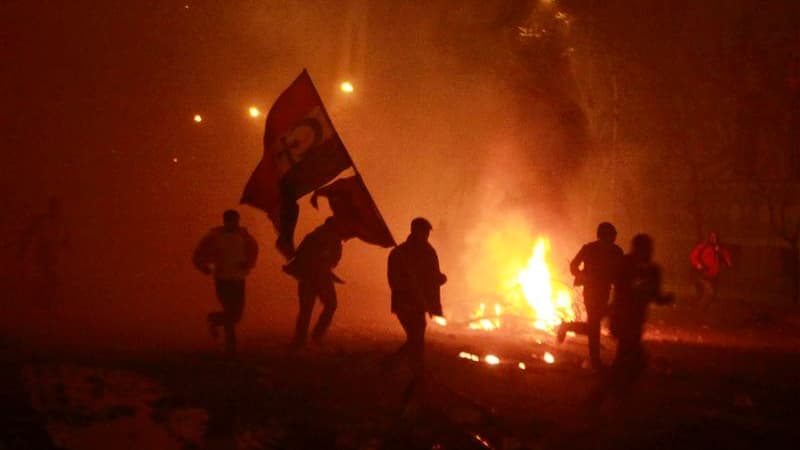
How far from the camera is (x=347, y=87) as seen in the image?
3172 cm

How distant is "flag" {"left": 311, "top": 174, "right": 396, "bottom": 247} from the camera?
7.07 m

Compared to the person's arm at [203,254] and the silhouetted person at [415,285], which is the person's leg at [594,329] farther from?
the person's arm at [203,254]

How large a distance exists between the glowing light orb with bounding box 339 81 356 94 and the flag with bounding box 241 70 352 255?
24.6 meters

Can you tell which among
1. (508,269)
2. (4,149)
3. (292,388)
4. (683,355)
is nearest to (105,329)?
(292,388)

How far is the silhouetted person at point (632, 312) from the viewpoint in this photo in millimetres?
6254

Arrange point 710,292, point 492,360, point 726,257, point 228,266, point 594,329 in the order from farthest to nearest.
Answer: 1. point 710,292
2. point 726,257
3. point 492,360
4. point 594,329
5. point 228,266

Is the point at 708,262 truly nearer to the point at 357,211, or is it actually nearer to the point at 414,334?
the point at 414,334

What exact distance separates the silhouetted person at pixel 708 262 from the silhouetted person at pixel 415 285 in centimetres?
933

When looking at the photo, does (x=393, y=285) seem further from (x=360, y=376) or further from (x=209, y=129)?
(x=209, y=129)

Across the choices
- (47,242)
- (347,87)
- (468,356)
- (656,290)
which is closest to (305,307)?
(468,356)

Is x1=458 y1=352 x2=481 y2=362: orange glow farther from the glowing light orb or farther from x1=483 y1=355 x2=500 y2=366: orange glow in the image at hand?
the glowing light orb

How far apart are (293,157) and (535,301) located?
7127 mm

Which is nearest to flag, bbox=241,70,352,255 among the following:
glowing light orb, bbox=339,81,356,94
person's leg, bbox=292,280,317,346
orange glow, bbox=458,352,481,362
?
person's leg, bbox=292,280,317,346

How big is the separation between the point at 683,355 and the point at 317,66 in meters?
27.1
